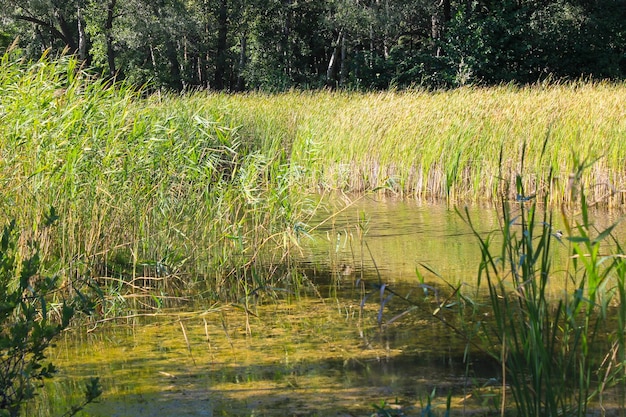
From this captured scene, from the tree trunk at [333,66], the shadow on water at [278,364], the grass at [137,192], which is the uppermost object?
the tree trunk at [333,66]

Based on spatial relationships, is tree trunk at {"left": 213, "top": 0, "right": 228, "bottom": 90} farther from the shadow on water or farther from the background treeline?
the shadow on water

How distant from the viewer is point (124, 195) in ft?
16.8

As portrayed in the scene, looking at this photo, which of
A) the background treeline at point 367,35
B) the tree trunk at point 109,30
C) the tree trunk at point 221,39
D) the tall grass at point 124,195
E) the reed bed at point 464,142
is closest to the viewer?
the tall grass at point 124,195

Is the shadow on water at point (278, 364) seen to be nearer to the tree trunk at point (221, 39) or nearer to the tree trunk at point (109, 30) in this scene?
the tree trunk at point (109, 30)

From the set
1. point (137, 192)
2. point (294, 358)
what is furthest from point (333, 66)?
point (294, 358)

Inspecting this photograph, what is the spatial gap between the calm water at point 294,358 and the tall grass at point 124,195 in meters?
0.45

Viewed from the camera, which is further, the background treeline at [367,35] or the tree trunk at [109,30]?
the tree trunk at [109,30]

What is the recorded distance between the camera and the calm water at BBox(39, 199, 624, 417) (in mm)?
3146

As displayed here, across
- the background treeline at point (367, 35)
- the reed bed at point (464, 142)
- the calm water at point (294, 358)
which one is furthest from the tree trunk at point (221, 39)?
the calm water at point (294, 358)

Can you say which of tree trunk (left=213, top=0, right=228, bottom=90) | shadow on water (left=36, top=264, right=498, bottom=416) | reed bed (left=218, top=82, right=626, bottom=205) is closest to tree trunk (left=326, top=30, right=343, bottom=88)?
tree trunk (left=213, top=0, right=228, bottom=90)

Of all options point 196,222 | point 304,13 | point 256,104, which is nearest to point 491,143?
point 196,222

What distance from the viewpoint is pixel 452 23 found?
2403cm

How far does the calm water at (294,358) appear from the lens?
10.3 feet

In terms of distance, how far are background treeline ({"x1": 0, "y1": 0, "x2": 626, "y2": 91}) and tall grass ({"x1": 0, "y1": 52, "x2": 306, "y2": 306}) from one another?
57.5ft
